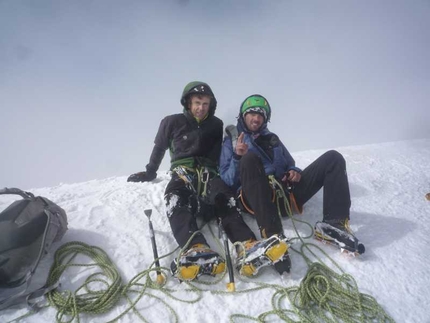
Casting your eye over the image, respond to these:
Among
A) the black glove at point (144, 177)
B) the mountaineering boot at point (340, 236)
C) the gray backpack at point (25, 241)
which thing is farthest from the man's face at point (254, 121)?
the gray backpack at point (25, 241)

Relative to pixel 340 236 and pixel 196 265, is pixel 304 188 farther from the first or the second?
pixel 196 265

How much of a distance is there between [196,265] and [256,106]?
211 cm

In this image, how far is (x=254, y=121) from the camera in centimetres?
326

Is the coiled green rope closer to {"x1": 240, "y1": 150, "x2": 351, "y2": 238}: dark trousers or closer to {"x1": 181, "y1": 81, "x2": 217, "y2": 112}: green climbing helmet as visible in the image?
{"x1": 240, "y1": 150, "x2": 351, "y2": 238}: dark trousers

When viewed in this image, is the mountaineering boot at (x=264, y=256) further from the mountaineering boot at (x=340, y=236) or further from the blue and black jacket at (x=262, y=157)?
the blue and black jacket at (x=262, y=157)

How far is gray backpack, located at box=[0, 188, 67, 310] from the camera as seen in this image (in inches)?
74.1

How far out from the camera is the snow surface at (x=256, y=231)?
1875 millimetres

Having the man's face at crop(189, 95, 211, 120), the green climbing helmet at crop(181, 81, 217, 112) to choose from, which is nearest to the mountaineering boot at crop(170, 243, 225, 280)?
the man's face at crop(189, 95, 211, 120)

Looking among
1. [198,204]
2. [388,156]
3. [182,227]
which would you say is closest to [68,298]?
[182,227]

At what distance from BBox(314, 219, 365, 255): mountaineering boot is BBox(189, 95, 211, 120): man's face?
2.07m

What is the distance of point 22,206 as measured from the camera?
7.83 feet

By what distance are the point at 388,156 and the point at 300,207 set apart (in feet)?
12.0

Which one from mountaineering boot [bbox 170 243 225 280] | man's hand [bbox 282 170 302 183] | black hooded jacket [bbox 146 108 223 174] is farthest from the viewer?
black hooded jacket [bbox 146 108 223 174]

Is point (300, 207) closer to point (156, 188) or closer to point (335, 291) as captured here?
point (335, 291)
